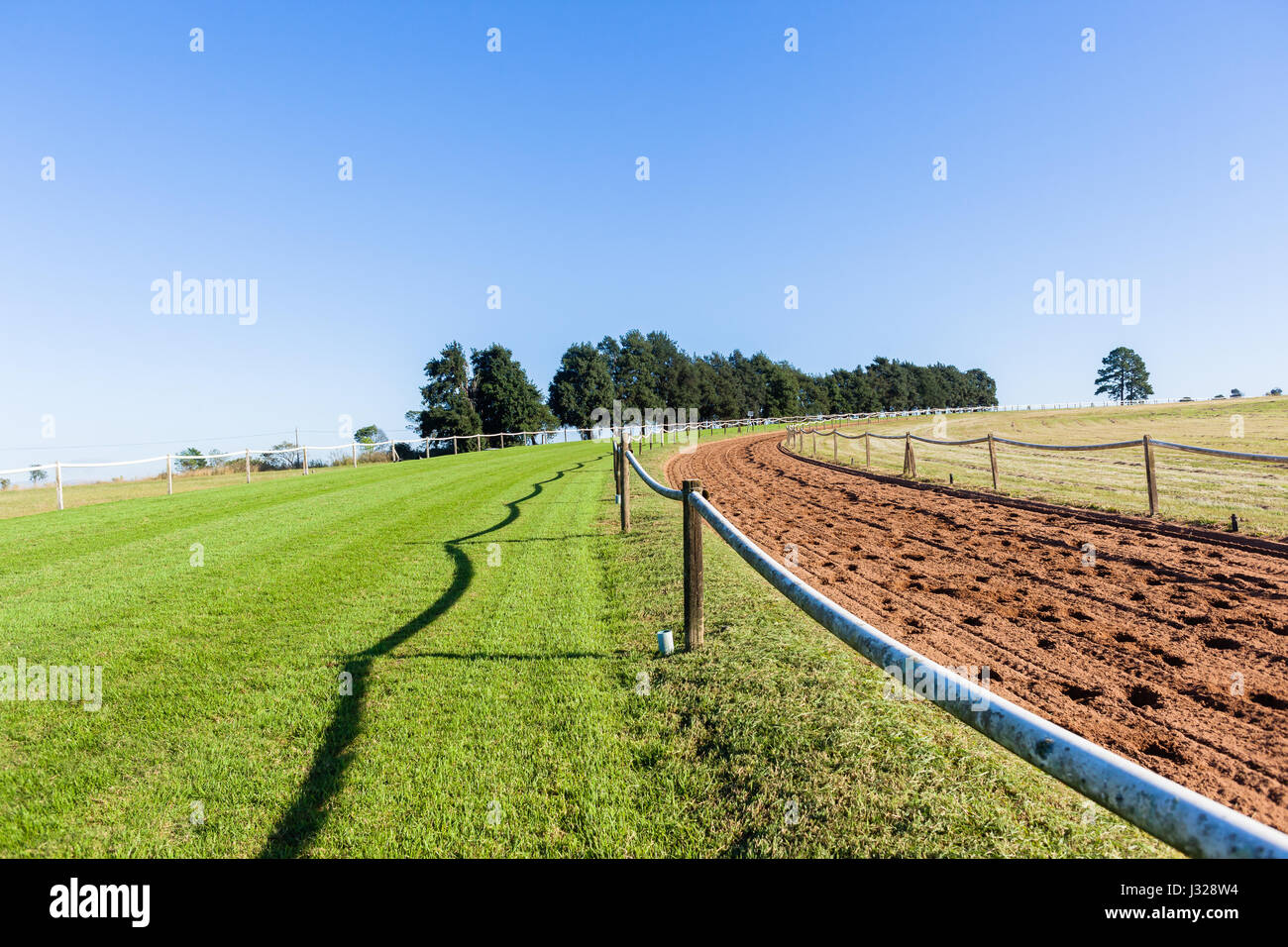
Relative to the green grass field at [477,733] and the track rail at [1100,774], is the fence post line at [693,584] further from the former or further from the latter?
the track rail at [1100,774]

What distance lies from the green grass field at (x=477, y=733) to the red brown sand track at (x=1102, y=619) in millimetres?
777

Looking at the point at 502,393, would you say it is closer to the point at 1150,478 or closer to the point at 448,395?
the point at 448,395

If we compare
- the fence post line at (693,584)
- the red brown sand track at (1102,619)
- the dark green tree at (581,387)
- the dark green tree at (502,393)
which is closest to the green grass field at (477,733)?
the fence post line at (693,584)

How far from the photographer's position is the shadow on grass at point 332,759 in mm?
2729

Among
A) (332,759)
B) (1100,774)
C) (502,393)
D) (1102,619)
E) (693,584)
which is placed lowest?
(332,759)

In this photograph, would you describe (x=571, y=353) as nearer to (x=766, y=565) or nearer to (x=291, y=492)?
(x=291, y=492)

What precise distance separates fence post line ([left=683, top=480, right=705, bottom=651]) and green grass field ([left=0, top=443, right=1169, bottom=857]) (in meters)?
0.21

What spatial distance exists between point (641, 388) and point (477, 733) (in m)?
88.3

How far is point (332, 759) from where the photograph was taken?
341 centimetres

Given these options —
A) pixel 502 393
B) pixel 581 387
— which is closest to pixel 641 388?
pixel 581 387

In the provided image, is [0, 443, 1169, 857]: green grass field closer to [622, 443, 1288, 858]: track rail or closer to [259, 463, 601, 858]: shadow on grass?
[259, 463, 601, 858]: shadow on grass

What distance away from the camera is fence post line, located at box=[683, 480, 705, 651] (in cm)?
478
